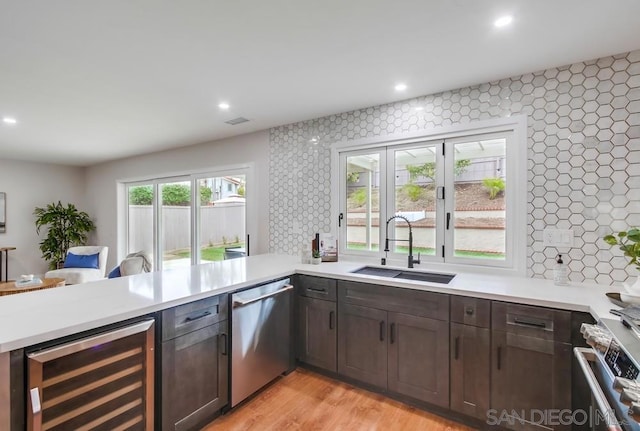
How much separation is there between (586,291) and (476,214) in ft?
2.77

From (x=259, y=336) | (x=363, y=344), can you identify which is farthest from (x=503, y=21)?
(x=259, y=336)

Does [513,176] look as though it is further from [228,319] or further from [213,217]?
[213,217]

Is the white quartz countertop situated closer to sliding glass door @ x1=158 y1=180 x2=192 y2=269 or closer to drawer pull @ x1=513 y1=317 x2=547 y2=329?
drawer pull @ x1=513 y1=317 x2=547 y2=329

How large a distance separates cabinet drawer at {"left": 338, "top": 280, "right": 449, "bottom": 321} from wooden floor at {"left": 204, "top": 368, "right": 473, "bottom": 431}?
675 mm

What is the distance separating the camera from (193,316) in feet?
5.76

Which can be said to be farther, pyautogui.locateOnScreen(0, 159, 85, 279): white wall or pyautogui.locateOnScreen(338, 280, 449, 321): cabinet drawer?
pyautogui.locateOnScreen(0, 159, 85, 279): white wall

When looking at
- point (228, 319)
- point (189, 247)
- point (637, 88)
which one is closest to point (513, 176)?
point (637, 88)

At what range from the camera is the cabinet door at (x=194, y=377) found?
1.63m

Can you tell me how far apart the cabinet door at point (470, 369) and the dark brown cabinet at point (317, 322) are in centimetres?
86

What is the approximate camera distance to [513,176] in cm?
226

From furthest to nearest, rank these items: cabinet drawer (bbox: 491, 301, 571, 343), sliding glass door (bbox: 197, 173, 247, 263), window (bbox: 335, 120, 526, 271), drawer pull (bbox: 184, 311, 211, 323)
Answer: sliding glass door (bbox: 197, 173, 247, 263) < window (bbox: 335, 120, 526, 271) < drawer pull (bbox: 184, 311, 211, 323) < cabinet drawer (bbox: 491, 301, 571, 343)

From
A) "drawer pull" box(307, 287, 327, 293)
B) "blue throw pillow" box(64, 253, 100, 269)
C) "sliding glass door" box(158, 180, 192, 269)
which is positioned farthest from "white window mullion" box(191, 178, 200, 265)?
"drawer pull" box(307, 287, 327, 293)

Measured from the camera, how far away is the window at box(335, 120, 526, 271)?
90.9 inches

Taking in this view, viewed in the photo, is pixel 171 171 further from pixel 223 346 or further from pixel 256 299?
pixel 223 346
